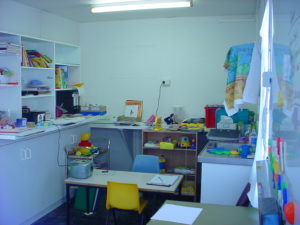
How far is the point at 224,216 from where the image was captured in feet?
6.45

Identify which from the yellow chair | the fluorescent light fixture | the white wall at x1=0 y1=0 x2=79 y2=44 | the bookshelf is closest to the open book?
the yellow chair

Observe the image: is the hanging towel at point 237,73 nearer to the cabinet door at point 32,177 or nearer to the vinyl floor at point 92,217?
the vinyl floor at point 92,217

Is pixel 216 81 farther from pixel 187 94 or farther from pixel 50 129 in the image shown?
pixel 50 129

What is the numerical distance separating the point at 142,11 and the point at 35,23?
1478 mm

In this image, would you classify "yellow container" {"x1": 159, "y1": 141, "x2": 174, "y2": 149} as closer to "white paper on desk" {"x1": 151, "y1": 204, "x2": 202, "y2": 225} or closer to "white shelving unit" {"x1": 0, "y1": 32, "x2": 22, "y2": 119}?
"white shelving unit" {"x1": 0, "y1": 32, "x2": 22, "y2": 119}

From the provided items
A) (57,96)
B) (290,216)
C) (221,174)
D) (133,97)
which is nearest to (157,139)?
(133,97)

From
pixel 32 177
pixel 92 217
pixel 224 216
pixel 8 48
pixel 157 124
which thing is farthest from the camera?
pixel 157 124

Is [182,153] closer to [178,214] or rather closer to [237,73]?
[237,73]

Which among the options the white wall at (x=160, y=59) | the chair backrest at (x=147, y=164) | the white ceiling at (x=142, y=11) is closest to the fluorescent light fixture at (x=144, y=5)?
the white ceiling at (x=142, y=11)

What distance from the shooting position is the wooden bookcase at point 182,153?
15.7ft

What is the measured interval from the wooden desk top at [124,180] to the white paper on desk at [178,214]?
998mm

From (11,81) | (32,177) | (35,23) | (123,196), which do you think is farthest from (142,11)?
(123,196)

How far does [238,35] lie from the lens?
505cm

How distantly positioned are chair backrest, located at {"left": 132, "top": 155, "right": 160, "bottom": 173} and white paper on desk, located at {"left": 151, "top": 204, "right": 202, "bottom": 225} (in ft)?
5.44
